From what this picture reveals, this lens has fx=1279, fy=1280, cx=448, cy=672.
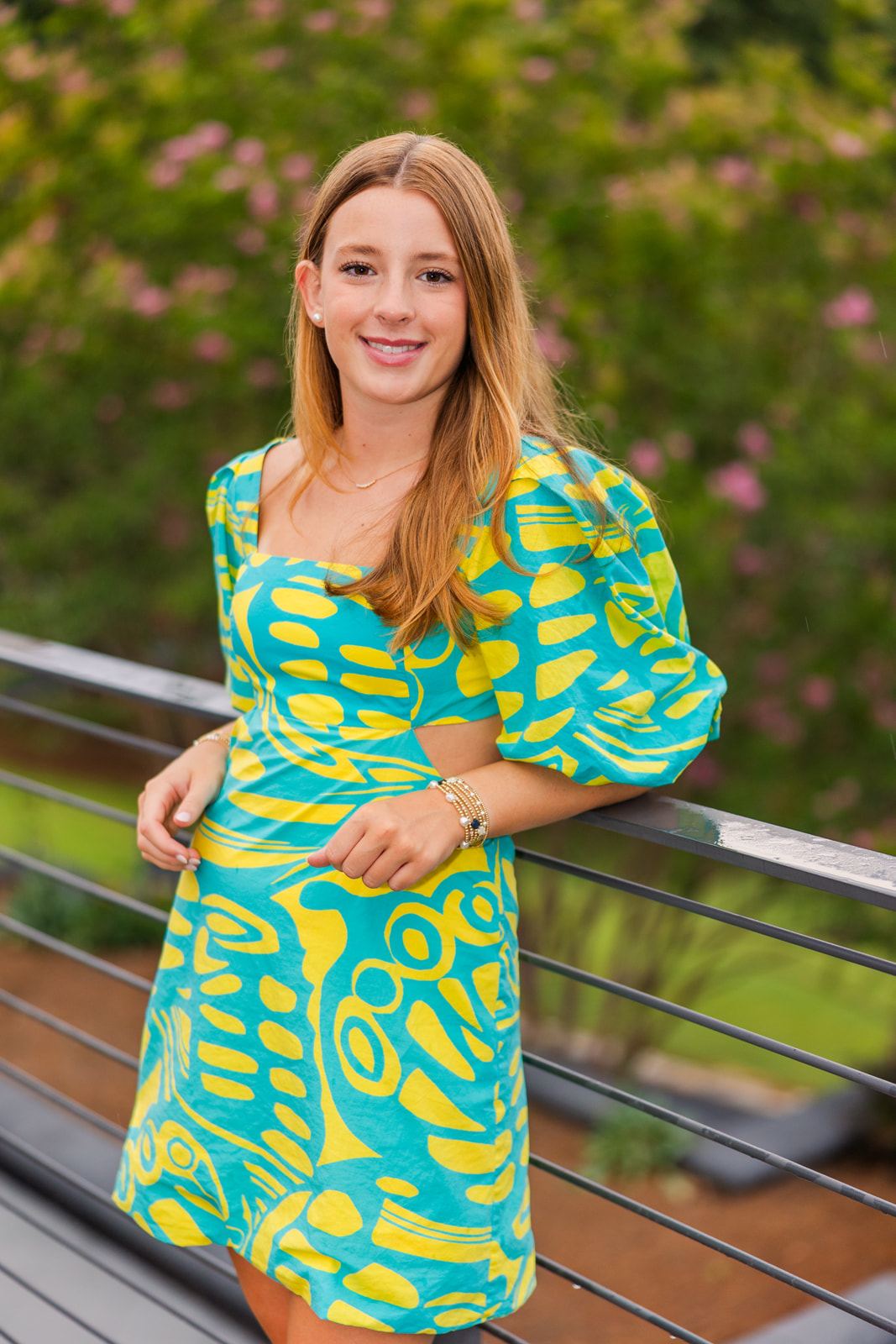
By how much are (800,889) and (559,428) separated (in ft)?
11.9

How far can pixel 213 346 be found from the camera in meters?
4.46

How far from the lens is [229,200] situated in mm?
4328

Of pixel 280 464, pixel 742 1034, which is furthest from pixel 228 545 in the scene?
pixel 742 1034

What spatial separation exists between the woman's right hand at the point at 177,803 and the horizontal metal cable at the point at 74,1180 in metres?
0.82

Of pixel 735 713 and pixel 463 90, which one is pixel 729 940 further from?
pixel 463 90

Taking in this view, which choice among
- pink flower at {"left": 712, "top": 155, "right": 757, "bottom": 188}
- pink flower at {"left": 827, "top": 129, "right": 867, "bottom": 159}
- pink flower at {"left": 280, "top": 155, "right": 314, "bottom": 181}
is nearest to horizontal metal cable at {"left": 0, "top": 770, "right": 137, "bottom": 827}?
pink flower at {"left": 280, "top": 155, "right": 314, "bottom": 181}

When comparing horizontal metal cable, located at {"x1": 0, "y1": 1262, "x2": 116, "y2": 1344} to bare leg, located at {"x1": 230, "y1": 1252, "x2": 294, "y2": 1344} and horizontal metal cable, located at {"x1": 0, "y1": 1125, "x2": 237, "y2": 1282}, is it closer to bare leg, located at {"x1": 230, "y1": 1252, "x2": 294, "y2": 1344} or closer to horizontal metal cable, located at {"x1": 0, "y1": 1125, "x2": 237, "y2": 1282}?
horizontal metal cable, located at {"x1": 0, "y1": 1125, "x2": 237, "y2": 1282}

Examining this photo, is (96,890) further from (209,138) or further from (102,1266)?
(209,138)

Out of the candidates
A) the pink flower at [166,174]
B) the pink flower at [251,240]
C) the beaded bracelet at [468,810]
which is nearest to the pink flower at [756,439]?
the pink flower at [251,240]

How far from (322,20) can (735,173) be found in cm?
150

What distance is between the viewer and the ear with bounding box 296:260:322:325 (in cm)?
147

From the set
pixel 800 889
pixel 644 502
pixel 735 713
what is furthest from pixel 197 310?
pixel 644 502

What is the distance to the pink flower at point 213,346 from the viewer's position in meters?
4.43

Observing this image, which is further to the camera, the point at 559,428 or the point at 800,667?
the point at 800,667
